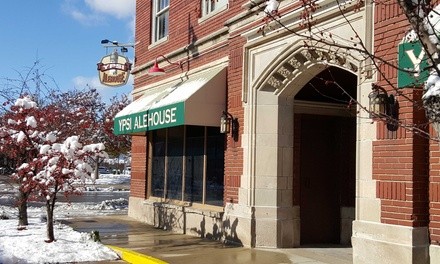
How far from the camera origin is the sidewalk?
9.27 metres

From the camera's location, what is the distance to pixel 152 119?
12992mm

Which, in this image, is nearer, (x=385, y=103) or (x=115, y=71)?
(x=385, y=103)

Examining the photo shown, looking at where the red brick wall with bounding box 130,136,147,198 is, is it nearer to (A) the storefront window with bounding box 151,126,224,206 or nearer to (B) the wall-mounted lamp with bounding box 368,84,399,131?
(A) the storefront window with bounding box 151,126,224,206

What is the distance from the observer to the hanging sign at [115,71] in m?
18.4

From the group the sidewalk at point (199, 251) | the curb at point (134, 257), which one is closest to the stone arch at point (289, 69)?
the sidewalk at point (199, 251)

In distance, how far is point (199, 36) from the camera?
13125 mm

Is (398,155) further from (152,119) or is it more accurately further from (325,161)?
(152,119)

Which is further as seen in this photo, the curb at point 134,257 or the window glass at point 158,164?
the window glass at point 158,164

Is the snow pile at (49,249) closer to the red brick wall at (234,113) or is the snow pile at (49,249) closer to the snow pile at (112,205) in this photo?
the red brick wall at (234,113)

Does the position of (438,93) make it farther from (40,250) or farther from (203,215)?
(203,215)

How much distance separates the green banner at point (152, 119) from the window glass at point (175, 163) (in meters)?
1.02

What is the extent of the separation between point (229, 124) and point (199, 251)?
265cm

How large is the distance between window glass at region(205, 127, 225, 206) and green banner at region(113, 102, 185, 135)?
3.61 feet

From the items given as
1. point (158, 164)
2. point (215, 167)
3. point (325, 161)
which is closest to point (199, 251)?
point (215, 167)
